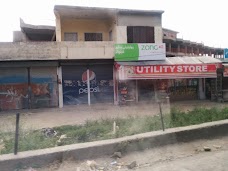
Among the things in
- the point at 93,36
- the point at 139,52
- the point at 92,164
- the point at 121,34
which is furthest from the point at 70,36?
the point at 92,164

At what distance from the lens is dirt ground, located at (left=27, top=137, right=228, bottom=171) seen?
4.57m

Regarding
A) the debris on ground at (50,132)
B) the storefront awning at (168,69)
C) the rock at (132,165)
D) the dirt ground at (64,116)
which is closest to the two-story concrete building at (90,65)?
the storefront awning at (168,69)

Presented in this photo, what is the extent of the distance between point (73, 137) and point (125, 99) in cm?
994

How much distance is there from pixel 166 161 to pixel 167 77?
37.9ft

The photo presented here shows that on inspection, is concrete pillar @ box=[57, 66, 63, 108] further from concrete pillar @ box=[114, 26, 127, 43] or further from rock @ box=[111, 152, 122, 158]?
rock @ box=[111, 152, 122, 158]

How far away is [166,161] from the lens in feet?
16.3

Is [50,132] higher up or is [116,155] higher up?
[116,155]

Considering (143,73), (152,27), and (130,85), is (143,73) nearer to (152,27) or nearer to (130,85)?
(130,85)

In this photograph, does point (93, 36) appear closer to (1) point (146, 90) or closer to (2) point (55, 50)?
(2) point (55, 50)

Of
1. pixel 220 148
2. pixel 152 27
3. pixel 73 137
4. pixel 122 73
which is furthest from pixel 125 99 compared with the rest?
pixel 220 148

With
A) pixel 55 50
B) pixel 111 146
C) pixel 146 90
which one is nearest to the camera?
pixel 111 146

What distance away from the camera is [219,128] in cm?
664

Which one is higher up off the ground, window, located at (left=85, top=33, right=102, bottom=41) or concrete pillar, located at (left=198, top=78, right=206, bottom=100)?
window, located at (left=85, top=33, right=102, bottom=41)

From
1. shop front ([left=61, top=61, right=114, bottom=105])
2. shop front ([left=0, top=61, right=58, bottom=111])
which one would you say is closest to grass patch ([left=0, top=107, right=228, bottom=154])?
shop front ([left=0, top=61, right=58, bottom=111])
